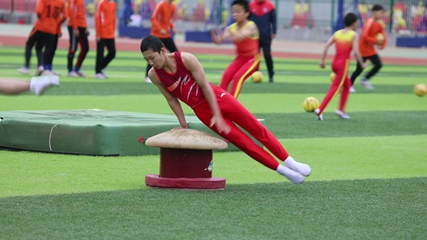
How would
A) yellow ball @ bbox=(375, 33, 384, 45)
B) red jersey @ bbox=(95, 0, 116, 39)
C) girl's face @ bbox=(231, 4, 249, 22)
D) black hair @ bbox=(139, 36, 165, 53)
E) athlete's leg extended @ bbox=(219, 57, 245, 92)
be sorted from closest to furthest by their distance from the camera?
black hair @ bbox=(139, 36, 165, 53), girl's face @ bbox=(231, 4, 249, 22), athlete's leg extended @ bbox=(219, 57, 245, 92), yellow ball @ bbox=(375, 33, 384, 45), red jersey @ bbox=(95, 0, 116, 39)

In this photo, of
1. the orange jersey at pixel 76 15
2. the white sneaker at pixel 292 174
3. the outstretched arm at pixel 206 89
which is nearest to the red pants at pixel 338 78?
the white sneaker at pixel 292 174

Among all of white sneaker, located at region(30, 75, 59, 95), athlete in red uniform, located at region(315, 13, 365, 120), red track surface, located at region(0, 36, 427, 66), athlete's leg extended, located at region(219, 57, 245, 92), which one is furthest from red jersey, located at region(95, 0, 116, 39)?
red track surface, located at region(0, 36, 427, 66)

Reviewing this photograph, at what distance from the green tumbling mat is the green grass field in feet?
0.42

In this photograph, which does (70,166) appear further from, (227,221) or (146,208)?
(227,221)

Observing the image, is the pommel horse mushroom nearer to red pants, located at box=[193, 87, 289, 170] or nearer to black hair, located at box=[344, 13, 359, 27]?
red pants, located at box=[193, 87, 289, 170]

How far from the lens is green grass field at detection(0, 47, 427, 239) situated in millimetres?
5711

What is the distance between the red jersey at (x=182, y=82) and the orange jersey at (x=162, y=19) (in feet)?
37.6

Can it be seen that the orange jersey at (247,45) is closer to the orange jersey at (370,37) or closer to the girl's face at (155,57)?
the girl's face at (155,57)

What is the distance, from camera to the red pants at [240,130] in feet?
23.6

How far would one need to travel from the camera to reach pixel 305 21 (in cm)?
4884

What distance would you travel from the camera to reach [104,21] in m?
19.2

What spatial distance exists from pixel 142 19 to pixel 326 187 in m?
40.1

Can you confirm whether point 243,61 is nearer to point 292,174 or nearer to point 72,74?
point 292,174

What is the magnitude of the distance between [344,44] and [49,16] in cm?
769
